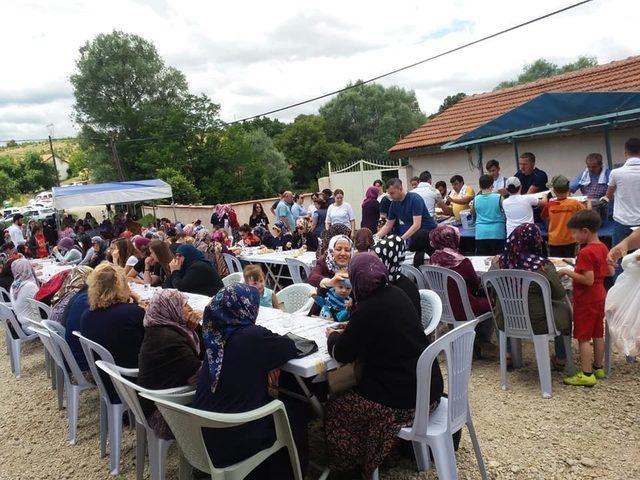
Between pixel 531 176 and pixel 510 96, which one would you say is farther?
pixel 510 96

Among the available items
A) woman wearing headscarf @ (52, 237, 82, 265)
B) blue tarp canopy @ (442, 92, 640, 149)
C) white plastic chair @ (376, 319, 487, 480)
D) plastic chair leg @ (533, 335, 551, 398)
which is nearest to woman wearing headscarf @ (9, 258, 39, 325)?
woman wearing headscarf @ (52, 237, 82, 265)

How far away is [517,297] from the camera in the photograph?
3.57m

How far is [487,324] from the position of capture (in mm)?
4301

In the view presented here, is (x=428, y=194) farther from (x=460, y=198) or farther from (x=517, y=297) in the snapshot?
(x=517, y=297)

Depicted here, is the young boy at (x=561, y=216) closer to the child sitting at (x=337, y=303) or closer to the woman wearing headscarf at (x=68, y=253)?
the child sitting at (x=337, y=303)

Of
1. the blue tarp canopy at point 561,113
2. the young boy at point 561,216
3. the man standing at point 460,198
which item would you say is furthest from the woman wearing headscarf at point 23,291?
the blue tarp canopy at point 561,113

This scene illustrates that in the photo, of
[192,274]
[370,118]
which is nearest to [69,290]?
[192,274]

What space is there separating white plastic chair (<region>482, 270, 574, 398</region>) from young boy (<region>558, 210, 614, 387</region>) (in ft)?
0.45

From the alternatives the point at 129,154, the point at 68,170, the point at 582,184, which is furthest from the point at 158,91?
the point at 68,170

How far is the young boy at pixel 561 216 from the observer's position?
523 centimetres

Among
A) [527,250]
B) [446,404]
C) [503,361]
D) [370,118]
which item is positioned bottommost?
[503,361]

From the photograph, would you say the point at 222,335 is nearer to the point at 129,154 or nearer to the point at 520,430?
the point at 520,430

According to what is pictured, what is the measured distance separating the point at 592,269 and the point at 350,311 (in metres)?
1.80

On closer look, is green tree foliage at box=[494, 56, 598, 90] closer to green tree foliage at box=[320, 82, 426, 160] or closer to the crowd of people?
green tree foliage at box=[320, 82, 426, 160]
